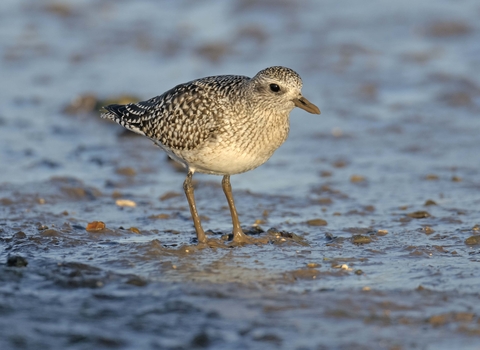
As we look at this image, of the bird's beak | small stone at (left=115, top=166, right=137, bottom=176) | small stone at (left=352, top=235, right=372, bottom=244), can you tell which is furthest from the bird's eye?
small stone at (left=115, top=166, right=137, bottom=176)

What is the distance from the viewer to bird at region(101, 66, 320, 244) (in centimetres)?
839

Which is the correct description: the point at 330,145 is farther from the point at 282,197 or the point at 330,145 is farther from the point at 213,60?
the point at 213,60

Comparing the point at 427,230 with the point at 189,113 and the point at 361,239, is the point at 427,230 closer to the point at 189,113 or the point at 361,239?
the point at 361,239

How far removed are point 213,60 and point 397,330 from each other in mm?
11717

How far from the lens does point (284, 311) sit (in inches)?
259

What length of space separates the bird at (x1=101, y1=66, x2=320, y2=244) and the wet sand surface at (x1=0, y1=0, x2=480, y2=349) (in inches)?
35.2

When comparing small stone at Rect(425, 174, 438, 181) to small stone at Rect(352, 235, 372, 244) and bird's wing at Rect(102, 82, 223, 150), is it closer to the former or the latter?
small stone at Rect(352, 235, 372, 244)

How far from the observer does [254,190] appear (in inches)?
434

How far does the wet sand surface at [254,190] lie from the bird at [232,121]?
89 centimetres

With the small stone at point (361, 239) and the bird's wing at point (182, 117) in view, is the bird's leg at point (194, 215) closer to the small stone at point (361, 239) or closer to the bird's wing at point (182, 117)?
the bird's wing at point (182, 117)

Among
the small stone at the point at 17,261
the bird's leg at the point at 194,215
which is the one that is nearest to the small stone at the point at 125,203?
the bird's leg at the point at 194,215

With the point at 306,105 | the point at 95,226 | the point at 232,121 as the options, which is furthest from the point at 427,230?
the point at 95,226

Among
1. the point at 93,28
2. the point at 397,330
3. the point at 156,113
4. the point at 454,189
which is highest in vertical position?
the point at 93,28

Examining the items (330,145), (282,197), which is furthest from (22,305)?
(330,145)
